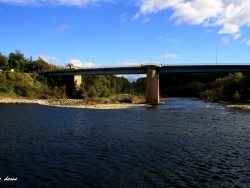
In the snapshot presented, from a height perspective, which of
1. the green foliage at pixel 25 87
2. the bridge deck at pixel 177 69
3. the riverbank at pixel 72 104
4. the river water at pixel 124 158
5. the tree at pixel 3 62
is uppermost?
the tree at pixel 3 62

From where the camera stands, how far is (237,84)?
123m

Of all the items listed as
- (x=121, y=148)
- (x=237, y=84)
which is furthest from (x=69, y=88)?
(x=121, y=148)

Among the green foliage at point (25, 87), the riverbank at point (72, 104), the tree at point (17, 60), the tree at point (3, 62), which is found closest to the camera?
the riverbank at point (72, 104)

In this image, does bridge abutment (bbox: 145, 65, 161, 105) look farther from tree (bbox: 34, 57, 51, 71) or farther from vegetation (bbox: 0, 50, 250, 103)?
tree (bbox: 34, 57, 51, 71)

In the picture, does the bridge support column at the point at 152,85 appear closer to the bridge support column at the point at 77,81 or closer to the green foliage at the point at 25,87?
the green foliage at the point at 25,87

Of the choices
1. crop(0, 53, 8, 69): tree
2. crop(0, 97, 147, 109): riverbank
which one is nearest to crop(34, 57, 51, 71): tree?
crop(0, 53, 8, 69): tree

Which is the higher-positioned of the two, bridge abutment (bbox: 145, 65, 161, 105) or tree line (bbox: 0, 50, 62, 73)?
tree line (bbox: 0, 50, 62, 73)

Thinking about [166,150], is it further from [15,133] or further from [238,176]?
[15,133]

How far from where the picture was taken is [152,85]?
113 meters

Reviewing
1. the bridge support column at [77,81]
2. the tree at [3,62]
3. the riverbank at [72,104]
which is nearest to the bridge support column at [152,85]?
the riverbank at [72,104]

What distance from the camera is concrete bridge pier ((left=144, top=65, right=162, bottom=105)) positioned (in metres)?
112

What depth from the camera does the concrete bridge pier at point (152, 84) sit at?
11219cm

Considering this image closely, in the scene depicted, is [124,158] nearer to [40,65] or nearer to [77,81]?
[77,81]

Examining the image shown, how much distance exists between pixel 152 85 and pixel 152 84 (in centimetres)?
48
